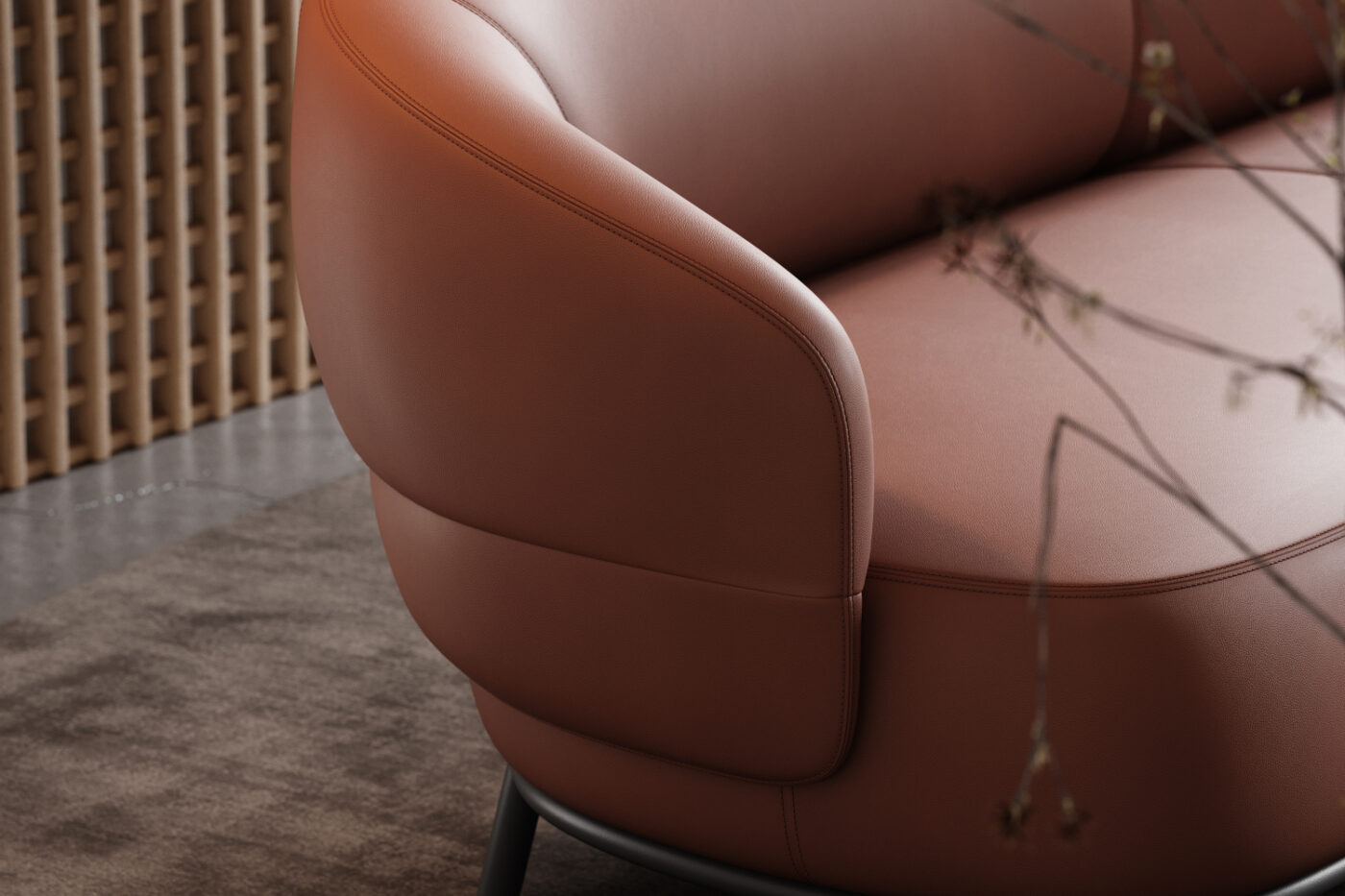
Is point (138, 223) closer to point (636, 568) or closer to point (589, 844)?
point (589, 844)

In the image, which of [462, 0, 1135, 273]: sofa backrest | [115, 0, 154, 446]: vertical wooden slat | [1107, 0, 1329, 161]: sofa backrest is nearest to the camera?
[462, 0, 1135, 273]: sofa backrest

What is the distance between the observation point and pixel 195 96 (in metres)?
2.30

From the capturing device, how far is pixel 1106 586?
0.86 metres

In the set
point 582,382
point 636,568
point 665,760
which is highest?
point 582,382

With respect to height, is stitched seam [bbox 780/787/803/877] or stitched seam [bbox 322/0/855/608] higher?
stitched seam [bbox 322/0/855/608]

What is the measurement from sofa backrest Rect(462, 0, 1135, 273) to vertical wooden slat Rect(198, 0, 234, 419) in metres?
1.15

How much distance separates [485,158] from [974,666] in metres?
0.37

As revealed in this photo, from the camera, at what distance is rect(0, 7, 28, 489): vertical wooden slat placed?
2.01 metres

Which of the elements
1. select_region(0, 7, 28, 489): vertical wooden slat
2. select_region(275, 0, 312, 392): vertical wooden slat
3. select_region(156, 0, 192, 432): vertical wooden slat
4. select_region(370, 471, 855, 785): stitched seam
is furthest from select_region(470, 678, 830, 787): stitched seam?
select_region(275, 0, 312, 392): vertical wooden slat

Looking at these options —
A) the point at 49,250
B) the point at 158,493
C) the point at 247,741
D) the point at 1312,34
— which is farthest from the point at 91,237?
the point at 1312,34

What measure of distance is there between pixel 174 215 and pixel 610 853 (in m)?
1.44

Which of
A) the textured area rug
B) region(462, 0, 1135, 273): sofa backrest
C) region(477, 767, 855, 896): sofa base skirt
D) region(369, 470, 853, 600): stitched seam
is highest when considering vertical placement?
region(462, 0, 1135, 273): sofa backrest

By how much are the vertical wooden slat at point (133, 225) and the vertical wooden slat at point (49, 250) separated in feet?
0.28

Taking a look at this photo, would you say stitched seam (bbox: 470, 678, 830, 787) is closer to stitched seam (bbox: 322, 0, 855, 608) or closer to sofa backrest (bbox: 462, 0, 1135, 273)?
stitched seam (bbox: 322, 0, 855, 608)
